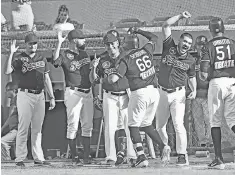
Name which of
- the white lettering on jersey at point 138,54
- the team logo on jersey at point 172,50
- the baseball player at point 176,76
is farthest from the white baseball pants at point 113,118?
the team logo on jersey at point 172,50

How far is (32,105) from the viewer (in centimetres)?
580

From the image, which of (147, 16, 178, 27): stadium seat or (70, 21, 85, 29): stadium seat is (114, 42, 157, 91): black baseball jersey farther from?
(70, 21, 85, 29): stadium seat

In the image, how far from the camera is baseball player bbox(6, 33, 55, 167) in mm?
5754

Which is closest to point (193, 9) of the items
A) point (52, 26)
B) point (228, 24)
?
point (228, 24)

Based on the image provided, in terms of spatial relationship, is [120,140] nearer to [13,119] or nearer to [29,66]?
[13,119]

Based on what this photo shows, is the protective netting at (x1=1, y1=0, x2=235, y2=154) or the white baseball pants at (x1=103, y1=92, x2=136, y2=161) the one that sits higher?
the protective netting at (x1=1, y1=0, x2=235, y2=154)

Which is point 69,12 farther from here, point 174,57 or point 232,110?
point 232,110

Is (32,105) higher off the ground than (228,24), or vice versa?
(228,24)

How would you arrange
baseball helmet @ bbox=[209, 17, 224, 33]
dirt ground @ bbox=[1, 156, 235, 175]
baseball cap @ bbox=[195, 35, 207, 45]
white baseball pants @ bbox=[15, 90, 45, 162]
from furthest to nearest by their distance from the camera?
baseball cap @ bbox=[195, 35, 207, 45]
white baseball pants @ bbox=[15, 90, 45, 162]
baseball helmet @ bbox=[209, 17, 224, 33]
dirt ground @ bbox=[1, 156, 235, 175]

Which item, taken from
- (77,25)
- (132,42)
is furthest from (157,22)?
(77,25)

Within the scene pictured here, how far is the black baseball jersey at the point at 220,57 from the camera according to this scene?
5.32m

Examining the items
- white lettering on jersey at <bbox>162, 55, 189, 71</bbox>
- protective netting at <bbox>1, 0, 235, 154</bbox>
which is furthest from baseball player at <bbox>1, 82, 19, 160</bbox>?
white lettering on jersey at <bbox>162, 55, 189, 71</bbox>

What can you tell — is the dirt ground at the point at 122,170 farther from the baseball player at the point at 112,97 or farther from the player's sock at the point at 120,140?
the player's sock at the point at 120,140

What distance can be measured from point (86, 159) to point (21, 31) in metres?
1.82
